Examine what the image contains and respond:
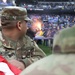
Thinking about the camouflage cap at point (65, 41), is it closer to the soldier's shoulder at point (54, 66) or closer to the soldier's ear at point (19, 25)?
the soldier's shoulder at point (54, 66)

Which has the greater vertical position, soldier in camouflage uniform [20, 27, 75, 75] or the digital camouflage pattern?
soldier in camouflage uniform [20, 27, 75, 75]

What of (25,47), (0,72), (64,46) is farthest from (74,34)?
(25,47)

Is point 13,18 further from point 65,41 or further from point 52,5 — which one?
point 52,5

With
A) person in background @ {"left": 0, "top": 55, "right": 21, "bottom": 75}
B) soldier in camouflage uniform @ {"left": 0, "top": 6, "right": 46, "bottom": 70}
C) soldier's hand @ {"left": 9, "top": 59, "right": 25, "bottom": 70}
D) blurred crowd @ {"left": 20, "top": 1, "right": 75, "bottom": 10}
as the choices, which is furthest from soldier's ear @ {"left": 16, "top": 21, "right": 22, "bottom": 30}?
blurred crowd @ {"left": 20, "top": 1, "right": 75, "bottom": 10}

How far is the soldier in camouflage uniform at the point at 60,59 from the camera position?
0.76 meters

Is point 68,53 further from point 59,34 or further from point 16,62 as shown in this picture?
point 16,62

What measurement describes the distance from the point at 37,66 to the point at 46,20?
18.1 meters

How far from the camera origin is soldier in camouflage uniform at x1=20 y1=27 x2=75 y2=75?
76 centimetres

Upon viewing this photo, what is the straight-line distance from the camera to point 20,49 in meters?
2.58

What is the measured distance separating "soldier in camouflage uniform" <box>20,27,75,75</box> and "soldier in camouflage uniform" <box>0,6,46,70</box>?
65.2 inches

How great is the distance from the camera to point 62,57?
2.57 feet

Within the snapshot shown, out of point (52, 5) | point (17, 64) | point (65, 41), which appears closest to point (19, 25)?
point (17, 64)

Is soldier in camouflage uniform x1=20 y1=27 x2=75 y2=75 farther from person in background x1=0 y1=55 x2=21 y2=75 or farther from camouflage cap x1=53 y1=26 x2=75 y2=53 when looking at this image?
person in background x1=0 y1=55 x2=21 y2=75

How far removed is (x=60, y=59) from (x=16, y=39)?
6.09ft
